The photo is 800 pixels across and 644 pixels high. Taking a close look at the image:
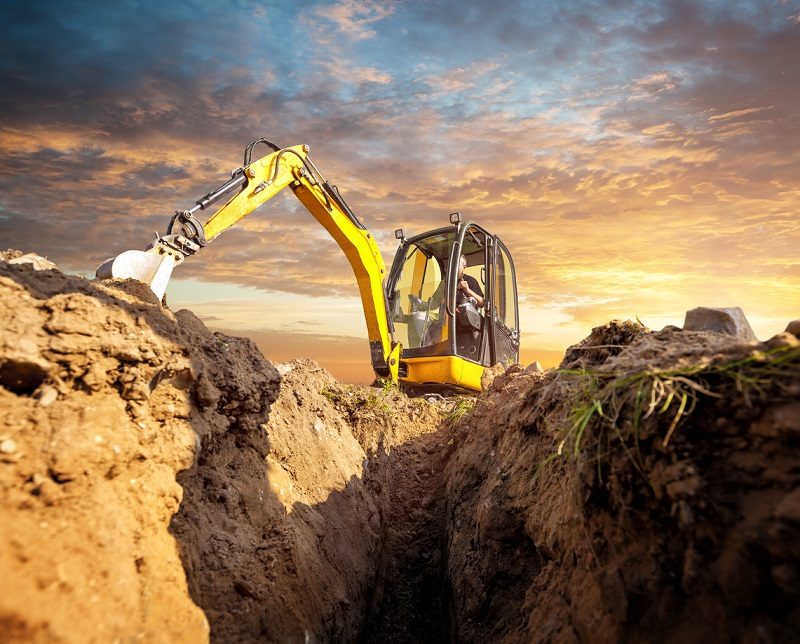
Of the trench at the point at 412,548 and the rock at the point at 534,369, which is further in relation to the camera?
the rock at the point at 534,369

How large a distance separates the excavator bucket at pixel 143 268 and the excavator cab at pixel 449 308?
4855 millimetres

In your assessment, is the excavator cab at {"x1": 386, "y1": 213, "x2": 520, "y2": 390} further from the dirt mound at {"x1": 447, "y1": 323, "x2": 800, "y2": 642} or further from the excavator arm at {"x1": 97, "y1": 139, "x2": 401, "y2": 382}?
the dirt mound at {"x1": 447, "y1": 323, "x2": 800, "y2": 642}

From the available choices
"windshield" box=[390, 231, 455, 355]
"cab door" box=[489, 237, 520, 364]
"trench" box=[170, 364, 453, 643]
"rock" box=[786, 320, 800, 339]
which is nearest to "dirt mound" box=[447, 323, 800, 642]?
"rock" box=[786, 320, 800, 339]

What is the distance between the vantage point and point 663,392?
1819 mm

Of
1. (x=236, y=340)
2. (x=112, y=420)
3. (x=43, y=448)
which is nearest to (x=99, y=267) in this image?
(x=236, y=340)

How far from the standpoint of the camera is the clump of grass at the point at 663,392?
1.71 metres

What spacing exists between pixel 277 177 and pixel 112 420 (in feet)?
16.8

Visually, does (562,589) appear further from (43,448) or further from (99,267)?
(99,267)

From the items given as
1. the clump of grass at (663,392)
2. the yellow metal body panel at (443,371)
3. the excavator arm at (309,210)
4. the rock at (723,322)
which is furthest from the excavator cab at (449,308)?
the clump of grass at (663,392)

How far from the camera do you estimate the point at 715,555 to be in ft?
5.28

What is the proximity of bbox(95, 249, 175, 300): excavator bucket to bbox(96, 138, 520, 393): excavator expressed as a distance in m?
2.04

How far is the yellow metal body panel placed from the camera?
354 inches

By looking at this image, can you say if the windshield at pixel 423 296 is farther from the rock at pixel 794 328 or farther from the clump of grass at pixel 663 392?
the rock at pixel 794 328

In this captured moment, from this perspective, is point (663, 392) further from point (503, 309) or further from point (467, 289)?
point (503, 309)
